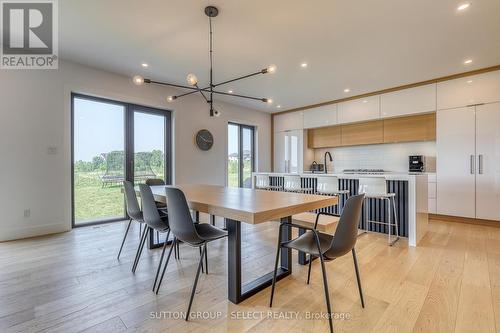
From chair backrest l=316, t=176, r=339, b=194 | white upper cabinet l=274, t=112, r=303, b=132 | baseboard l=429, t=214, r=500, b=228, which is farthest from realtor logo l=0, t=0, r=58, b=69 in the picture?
baseboard l=429, t=214, r=500, b=228

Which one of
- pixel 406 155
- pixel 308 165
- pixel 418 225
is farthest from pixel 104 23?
pixel 406 155

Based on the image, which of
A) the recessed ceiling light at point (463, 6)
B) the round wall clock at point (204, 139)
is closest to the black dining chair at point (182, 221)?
the recessed ceiling light at point (463, 6)

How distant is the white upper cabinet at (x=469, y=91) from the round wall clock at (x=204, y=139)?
456 cm

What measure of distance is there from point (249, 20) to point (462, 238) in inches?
161

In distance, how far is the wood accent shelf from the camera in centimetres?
480

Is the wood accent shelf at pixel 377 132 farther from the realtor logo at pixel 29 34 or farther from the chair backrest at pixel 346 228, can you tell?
the realtor logo at pixel 29 34

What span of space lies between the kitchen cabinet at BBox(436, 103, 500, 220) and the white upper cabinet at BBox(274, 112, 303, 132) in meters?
3.03

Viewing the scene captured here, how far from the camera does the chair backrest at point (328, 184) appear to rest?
12.1ft

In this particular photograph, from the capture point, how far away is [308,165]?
6.62m

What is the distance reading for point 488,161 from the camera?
397 cm

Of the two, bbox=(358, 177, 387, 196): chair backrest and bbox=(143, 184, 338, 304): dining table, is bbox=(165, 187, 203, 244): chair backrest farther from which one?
bbox=(358, 177, 387, 196): chair backrest

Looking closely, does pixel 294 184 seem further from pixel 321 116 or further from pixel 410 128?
pixel 410 128

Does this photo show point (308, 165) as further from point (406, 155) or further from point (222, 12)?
point (222, 12)

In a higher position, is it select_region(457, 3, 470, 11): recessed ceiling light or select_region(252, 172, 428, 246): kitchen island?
select_region(457, 3, 470, 11): recessed ceiling light
